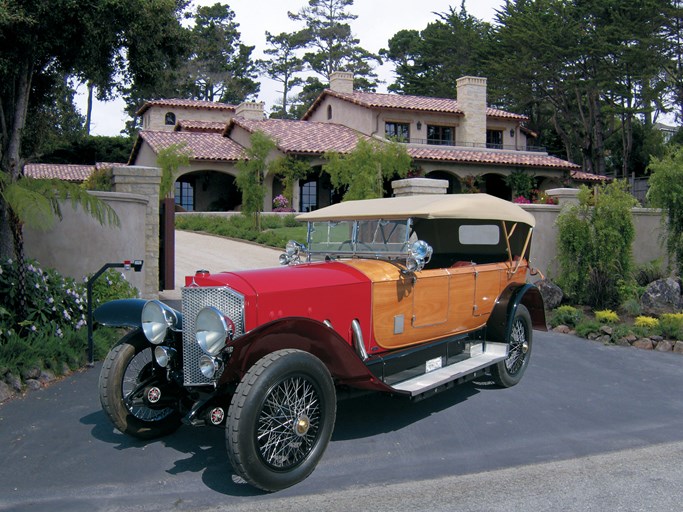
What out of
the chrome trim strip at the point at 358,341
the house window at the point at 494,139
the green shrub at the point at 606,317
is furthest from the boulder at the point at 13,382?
the house window at the point at 494,139

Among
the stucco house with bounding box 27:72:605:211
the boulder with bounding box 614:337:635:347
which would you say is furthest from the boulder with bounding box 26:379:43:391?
the stucco house with bounding box 27:72:605:211

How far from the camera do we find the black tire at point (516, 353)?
6.68 m

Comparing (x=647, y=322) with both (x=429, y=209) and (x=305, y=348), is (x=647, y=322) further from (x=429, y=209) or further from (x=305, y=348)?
(x=305, y=348)

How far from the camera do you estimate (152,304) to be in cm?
485

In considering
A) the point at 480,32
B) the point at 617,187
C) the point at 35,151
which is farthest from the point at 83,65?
the point at 480,32

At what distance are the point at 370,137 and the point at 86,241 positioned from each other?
21301 millimetres

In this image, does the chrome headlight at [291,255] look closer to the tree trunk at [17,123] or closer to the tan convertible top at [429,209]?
the tan convertible top at [429,209]

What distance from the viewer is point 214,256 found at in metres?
15.5

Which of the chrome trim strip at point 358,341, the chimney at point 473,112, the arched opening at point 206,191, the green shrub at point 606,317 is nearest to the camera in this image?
Answer: the chrome trim strip at point 358,341

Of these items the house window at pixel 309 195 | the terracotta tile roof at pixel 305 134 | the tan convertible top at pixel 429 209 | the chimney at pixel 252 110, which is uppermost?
the chimney at pixel 252 110

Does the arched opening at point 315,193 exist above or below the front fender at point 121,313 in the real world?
above

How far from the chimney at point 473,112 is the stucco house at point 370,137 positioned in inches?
2.0

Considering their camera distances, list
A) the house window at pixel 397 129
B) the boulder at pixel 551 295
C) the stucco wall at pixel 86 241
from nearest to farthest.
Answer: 1. the stucco wall at pixel 86 241
2. the boulder at pixel 551 295
3. the house window at pixel 397 129

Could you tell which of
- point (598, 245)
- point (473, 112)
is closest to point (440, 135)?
point (473, 112)
